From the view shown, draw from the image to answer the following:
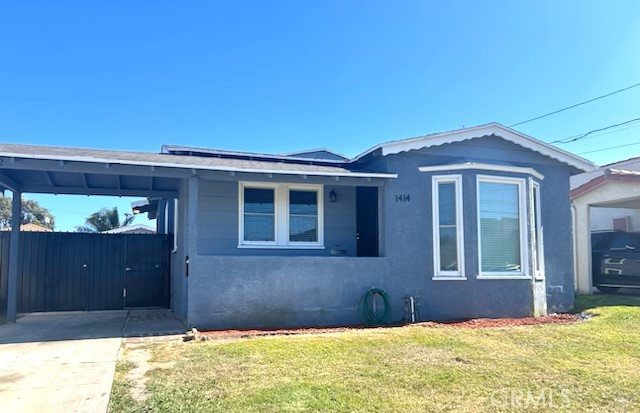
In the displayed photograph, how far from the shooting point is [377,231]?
10500 millimetres

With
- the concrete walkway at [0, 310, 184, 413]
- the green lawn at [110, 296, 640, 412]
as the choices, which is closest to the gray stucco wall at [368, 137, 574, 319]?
the green lawn at [110, 296, 640, 412]

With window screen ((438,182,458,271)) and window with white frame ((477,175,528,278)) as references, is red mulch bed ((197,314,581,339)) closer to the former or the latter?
window with white frame ((477,175,528,278))

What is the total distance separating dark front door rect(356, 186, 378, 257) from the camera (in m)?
10.7

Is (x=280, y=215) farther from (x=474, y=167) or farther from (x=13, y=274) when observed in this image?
(x=13, y=274)

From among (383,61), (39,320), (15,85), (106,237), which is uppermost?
(15,85)

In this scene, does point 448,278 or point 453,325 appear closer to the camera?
point 453,325

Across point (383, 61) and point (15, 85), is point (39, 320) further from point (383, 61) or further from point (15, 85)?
point (15, 85)

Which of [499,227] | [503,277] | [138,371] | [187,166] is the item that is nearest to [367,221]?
[499,227]

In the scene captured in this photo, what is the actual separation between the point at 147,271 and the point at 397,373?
8.71 meters

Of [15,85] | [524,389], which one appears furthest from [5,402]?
[15,85]

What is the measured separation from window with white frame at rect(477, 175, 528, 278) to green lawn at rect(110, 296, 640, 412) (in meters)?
1.95

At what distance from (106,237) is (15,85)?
14087 mm

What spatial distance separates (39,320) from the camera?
1017cm

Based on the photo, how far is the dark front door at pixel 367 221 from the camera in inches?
420
